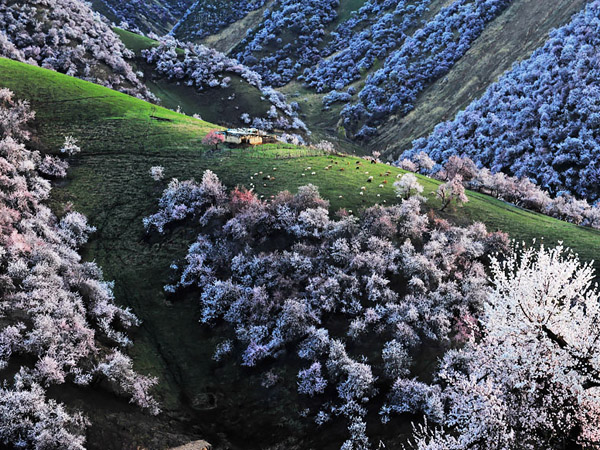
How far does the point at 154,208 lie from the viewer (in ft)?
170

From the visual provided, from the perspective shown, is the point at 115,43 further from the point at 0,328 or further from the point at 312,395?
the point at 312,395

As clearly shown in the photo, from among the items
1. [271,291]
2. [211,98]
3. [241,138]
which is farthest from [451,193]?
[211,98]

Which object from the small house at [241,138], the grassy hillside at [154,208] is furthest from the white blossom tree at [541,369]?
the small house at [241,138]

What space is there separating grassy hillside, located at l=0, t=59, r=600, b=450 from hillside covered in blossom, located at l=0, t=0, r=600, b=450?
0.25 meters

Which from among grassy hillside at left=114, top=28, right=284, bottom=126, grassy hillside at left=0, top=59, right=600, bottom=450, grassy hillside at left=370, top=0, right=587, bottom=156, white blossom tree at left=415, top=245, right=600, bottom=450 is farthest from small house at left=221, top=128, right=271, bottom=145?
grassy hillside at left=370, top=0, right=587, bottom=156

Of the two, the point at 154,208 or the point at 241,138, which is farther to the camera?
the point at 241,138

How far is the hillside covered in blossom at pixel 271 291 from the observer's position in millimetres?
16312

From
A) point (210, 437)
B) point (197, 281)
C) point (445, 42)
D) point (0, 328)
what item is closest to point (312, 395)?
point (210, 437)

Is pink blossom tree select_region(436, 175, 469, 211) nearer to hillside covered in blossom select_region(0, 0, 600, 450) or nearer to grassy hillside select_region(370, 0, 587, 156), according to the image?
hillside covered in blossom select_region(0, 0, 600, 450)

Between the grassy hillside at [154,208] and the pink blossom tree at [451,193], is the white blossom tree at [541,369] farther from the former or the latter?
the pink blossom tree at [451,193]

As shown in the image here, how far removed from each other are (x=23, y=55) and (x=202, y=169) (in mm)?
81356

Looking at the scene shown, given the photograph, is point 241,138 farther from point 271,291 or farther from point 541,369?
point 541,369

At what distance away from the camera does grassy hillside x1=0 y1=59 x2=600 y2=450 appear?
31.2 m

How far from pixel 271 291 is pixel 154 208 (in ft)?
67.9
